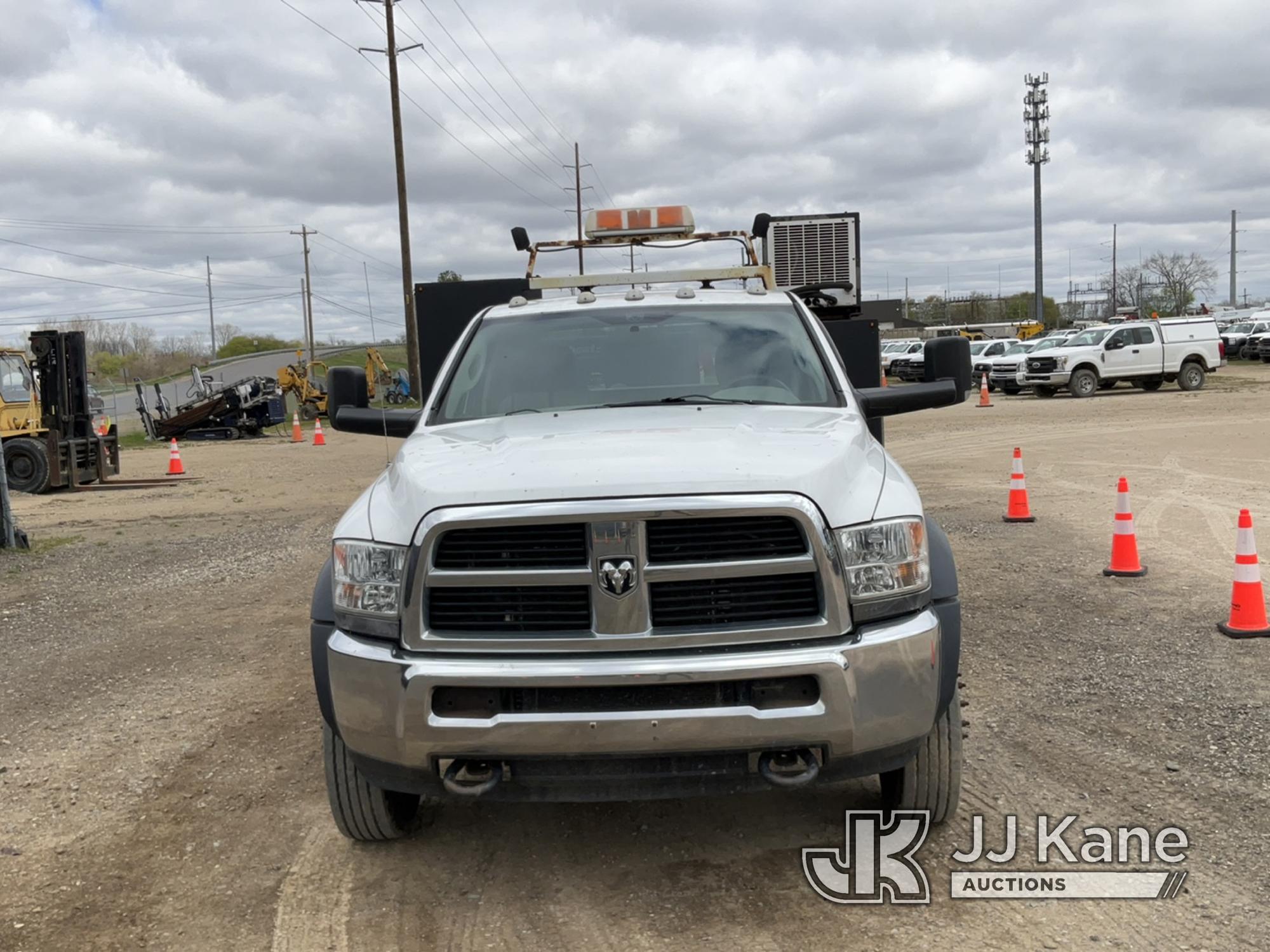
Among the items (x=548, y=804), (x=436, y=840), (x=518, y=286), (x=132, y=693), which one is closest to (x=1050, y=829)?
(x=548, y=804)

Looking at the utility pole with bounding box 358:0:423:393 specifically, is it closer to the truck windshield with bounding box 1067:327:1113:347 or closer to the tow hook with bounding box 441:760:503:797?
the truck windshield with bounding box 1067:327:1113:347

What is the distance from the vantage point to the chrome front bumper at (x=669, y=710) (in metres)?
3.10

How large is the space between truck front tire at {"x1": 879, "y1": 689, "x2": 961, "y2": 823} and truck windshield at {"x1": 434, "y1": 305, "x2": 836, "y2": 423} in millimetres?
1374

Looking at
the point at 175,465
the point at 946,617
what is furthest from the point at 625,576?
the point at 175,465

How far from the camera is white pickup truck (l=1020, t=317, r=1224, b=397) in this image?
29344 mm

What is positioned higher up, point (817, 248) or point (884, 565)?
point (817, 248)

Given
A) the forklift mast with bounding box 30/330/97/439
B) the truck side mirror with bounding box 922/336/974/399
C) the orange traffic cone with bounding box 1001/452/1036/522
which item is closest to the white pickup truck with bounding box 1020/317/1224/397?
the orange traffic cone with bounding box 1001/452/1036/522

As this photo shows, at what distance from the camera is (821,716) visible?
10.2 feet

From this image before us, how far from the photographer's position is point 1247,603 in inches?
241

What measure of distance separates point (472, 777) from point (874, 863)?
1.35m

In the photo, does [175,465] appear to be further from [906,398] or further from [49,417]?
[906,398]

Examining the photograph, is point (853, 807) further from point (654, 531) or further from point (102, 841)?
point (102, 841)

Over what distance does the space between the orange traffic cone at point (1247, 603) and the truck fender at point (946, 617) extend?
11.1ft

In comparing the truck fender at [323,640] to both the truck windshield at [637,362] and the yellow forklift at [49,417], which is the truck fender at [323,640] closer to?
the truck windshield at [637,362]
